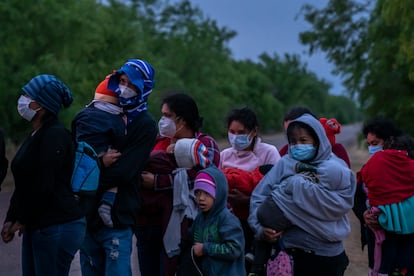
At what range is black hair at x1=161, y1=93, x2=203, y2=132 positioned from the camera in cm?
500

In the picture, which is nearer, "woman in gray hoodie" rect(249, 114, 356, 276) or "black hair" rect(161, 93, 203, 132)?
"woman in gray hoodie" rect(249, 114, 356, 276)

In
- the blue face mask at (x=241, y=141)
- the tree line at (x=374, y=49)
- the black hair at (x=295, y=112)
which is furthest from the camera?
the tree line at (x=374, y=49)

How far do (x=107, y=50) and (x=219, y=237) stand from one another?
82.6 feet

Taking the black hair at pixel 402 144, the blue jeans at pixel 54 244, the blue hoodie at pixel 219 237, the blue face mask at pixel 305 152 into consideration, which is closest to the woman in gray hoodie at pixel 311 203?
the blue face mask at pixel 305 152

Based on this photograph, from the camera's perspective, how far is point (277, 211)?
4680mm

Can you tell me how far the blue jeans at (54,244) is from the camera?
4.13 metres

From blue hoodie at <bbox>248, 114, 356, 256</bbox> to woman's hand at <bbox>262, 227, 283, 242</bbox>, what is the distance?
0.04 meters

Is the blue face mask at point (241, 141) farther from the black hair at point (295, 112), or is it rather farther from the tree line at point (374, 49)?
the tree line at point (374, 49)

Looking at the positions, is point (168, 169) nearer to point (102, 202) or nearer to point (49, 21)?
point (102, 202)

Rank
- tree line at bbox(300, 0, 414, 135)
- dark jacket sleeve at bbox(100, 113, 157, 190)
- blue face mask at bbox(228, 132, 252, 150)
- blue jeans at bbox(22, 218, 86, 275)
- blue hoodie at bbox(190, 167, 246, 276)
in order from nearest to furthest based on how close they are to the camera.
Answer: blue jeans at bbox(22, 218, 86, 275)
dark jacket sleeve at bbox(100, 113, 157, 190)
blue hoodie at bbox(190, 167, 246, 276)
blue face mask at bbox(228, 132, 252, 150)
tree line at bbox(300, 0, 414, 135)

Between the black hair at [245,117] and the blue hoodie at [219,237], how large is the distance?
0.95m

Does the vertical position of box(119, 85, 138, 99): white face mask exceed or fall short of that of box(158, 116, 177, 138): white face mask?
it exceeds it

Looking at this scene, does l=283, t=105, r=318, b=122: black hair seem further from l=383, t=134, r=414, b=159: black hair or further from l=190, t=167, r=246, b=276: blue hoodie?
l=190, t=167, r=246, b=276: blue hoodie

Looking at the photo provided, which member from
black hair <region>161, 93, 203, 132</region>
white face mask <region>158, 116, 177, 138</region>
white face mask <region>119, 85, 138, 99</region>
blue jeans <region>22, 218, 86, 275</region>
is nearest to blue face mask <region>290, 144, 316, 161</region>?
black hair <region>161, 93, 203, 132</region>
